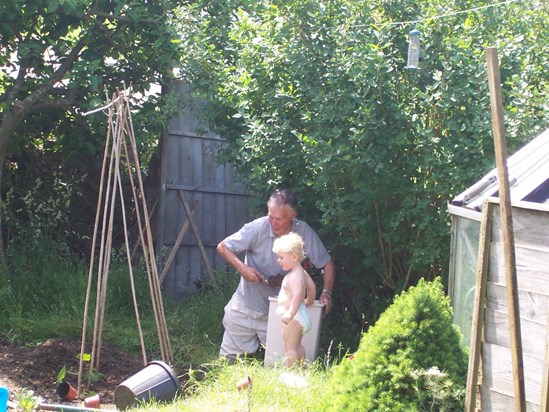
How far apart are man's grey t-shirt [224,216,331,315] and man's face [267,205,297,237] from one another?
92 millimetres

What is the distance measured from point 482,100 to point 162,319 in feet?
9.09

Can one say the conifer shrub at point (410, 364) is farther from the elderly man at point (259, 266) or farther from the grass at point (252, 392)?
the elderly man at point (259, 266)

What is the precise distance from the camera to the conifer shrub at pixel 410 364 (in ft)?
13.8

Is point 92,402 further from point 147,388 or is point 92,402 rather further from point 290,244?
point 290,244

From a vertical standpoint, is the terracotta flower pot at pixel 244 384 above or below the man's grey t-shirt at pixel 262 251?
below

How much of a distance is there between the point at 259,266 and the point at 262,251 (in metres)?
0.15

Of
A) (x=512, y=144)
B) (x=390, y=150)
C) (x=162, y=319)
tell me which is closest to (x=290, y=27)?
(x=390, y=150)

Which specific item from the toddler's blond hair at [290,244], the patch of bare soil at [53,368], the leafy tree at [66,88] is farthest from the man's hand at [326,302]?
the leafy tree at [66,88]

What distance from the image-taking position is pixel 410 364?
4230 mm

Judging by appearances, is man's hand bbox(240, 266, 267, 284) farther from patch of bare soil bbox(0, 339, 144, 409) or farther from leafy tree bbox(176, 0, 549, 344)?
patch of bare soil bbox(0, 339, 144, 409)

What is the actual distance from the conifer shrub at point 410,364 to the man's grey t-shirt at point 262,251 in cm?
235

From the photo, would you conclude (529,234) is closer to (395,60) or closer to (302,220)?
(395,60)

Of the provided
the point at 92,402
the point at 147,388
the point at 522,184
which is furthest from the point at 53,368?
the point at 522,184

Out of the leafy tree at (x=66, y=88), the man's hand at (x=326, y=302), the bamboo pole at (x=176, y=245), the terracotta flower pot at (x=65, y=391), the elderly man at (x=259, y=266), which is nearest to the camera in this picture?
the terracotta flower pot at (x=65, y=391)
